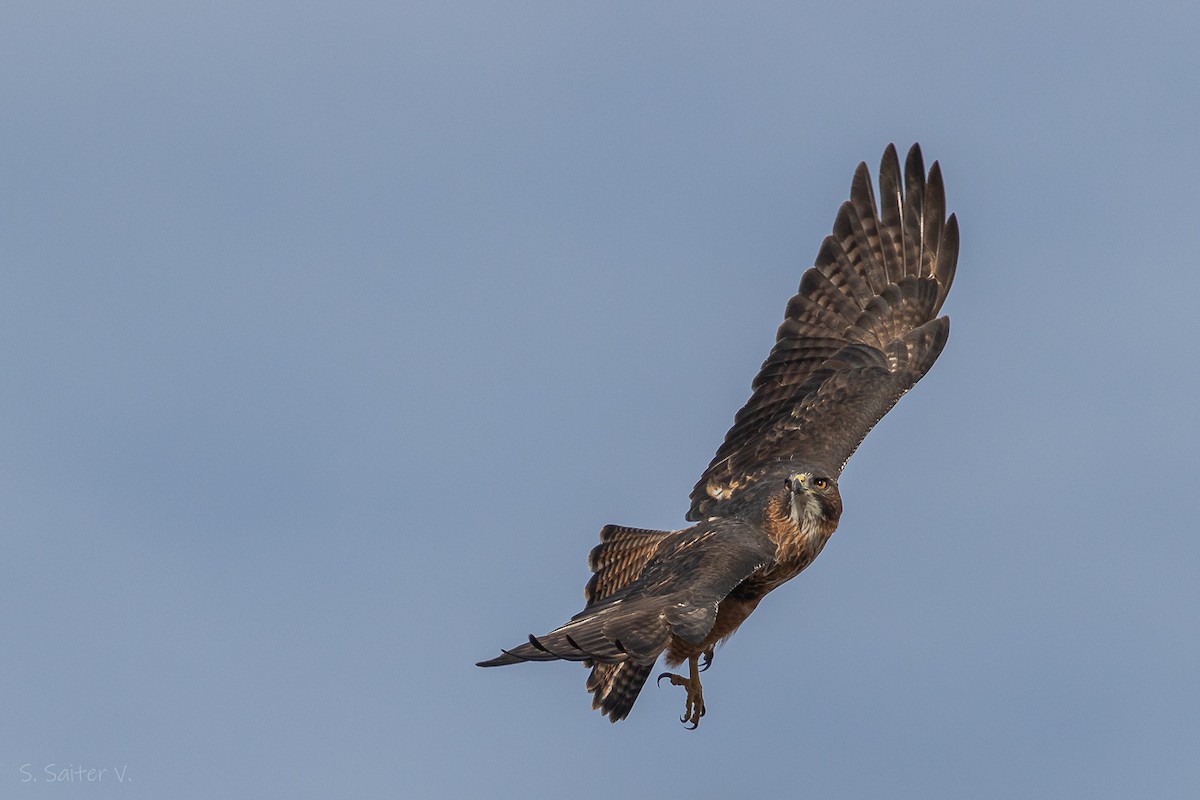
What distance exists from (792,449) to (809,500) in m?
2.28

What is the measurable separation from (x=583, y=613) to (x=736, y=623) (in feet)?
10.4

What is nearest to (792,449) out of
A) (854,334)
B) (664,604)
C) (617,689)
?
(854,334)

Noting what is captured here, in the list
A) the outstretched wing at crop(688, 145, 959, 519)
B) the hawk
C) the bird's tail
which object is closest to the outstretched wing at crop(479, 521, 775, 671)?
the hawk

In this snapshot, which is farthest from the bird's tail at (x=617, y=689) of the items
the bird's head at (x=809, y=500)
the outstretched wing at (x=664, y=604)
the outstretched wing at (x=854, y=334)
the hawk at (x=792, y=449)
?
the outstretched wing at (x=854, y=334)

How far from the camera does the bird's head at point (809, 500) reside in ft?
62.3

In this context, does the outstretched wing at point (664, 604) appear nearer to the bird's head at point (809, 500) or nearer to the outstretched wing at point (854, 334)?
the bird's head at point (809, 500)

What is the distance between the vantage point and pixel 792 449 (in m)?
21.2

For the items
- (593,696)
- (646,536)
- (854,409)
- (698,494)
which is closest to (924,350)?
(854,409)

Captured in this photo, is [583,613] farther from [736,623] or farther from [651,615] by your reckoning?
[736,623]

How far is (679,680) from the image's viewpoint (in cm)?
1898

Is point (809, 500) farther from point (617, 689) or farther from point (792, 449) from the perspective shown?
point (617, 689)

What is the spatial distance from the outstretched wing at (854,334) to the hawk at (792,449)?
0.02 metres

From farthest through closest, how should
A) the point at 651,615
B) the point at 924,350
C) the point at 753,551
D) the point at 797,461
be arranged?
1. the point at 924,350
2. the point at 797,461
3. the point at 753,551
4. the point at 651,615

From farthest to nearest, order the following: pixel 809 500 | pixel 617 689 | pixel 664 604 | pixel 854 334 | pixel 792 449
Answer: pixel 854 334 → pixel 792 449 → pixel 809 500 → pixel 617 689 → pixel 664 604
